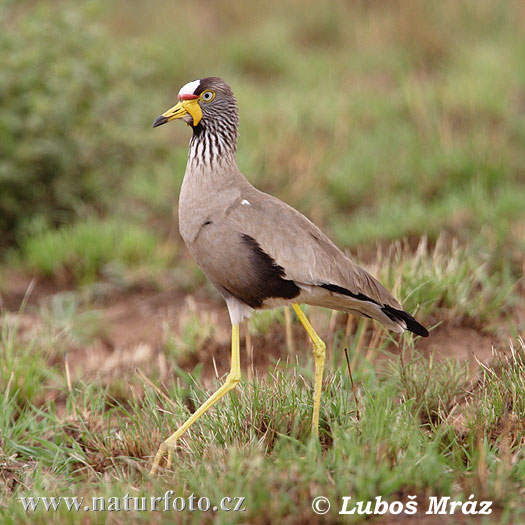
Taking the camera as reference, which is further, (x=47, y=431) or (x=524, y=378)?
(x=47, y=431)

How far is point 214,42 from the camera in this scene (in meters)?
10.6

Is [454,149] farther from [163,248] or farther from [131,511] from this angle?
[131,511]

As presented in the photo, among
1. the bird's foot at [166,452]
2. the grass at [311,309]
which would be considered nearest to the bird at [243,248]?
the bird's foot at [166,452]

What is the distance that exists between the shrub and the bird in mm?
2631

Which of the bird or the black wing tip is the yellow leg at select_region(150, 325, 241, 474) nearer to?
the bird

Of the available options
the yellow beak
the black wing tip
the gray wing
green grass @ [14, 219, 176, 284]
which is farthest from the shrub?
the black wing tip

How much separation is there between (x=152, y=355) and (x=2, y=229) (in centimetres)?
234

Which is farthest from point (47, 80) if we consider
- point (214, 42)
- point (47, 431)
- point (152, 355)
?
point (214, 42)

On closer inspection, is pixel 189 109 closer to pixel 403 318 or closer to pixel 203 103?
pixel 203 103

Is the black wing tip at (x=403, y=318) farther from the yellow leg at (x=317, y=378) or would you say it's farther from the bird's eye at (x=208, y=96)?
the bird's eye at (x=208, y=96)

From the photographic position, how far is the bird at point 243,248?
3.35 m

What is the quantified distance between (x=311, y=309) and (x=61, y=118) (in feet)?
8.80

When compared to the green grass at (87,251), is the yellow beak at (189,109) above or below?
above

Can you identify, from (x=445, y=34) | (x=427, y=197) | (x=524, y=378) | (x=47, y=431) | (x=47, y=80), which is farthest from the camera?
(x=445, y=34)
